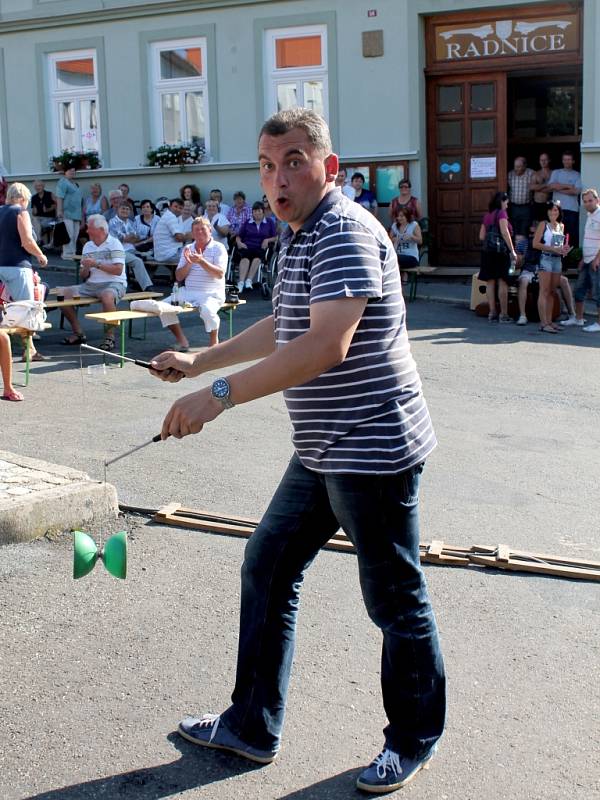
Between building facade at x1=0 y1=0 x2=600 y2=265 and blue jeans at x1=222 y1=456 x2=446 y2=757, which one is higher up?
building facade at x1=0 y1=0 x2=600 y2=265

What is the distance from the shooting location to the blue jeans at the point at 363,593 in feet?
10.9

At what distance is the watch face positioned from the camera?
125 inches

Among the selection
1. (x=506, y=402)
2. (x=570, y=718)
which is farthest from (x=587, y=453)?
(x=570, y=718)

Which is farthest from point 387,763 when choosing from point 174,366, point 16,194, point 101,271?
point 101,271

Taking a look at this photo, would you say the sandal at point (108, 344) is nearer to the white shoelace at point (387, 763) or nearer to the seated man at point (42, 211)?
the white shoelace at point (387, 763)

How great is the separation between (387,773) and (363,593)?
0.55 metres

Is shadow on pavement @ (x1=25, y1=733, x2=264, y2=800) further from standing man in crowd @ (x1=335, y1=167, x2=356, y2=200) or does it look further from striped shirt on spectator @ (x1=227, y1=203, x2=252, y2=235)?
striped shirt on spectator @ (x1=227, y1=203, x2=252, y2=235)

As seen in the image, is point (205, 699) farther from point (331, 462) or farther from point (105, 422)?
point (105, 422)

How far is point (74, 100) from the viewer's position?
73.8ft

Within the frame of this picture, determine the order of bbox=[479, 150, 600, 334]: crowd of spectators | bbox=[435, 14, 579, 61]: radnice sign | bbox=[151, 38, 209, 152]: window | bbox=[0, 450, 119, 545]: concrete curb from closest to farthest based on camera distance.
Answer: bbox=[0, 450, 119, 545]: concrete curb, bbox=[479, 150, 600, 334]: crowd of spectators, bbox=[435, 14, 579, 61]: radnice sign, bbox=[151, 38, 209, 152]: window

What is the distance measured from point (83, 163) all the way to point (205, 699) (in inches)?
766

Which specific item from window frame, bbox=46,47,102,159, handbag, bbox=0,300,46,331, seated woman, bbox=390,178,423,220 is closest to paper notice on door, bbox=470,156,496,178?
seated woman, bbox=390,178,423,220

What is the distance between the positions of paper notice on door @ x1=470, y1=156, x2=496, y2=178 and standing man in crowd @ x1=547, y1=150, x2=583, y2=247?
144cm

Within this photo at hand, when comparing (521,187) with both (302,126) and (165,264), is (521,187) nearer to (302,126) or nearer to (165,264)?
(165,264)
